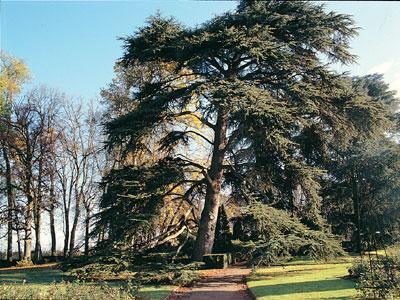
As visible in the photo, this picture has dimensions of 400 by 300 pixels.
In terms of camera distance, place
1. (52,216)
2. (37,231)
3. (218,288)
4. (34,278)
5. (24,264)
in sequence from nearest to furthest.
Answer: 1. (218,288)
2. (34,278)
3. (24,264)
4. (37,231)
5. (52,216)

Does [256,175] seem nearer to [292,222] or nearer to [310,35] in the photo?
[292,222]

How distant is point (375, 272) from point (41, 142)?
92.9 feet

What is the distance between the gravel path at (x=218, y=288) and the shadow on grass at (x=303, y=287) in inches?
21.7

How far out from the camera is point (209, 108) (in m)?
16.3

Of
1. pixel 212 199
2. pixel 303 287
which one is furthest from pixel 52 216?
pixel 303 287

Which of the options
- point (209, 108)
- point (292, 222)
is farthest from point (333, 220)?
point (209, 108)

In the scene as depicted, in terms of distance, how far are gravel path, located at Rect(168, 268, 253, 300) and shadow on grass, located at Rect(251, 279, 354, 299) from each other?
1.81 ft

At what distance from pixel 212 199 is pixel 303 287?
8.01 meters

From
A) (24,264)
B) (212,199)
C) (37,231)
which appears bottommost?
(24,264)

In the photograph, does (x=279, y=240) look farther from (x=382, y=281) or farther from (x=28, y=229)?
(x=28, y=229)

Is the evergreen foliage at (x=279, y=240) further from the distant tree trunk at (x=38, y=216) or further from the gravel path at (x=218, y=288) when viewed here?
the distant tree trunk at (x=38, y=216)

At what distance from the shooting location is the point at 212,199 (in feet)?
65.9

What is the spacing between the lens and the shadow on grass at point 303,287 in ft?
39.8

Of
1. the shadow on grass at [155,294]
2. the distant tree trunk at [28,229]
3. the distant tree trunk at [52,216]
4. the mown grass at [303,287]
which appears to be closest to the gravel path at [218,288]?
the shadow on grass at [155,294]
